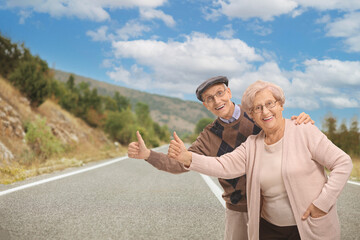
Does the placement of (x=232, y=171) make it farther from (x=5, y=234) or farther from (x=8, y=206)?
(x=8, y=206)

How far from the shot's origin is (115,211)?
5.04m

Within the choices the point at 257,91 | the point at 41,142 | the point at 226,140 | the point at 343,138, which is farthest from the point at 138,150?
the point at 343,138

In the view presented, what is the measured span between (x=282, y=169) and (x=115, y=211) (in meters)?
3.31

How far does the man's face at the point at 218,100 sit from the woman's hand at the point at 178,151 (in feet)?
1.84

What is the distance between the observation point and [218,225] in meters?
4.43

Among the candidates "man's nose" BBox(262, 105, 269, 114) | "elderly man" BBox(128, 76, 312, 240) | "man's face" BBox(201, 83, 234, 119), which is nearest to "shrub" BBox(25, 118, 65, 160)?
"elderly man" BBox(128, 76, 312, 240)

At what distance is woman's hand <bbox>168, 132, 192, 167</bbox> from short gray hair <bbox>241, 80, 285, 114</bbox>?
0.54 m

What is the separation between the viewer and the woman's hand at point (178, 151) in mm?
2482

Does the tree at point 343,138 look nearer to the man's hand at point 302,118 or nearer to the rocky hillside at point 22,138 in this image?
the rocky hillside at point 22,138

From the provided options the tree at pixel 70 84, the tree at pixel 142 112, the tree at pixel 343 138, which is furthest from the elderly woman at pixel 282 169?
the tree at pixel 142 112

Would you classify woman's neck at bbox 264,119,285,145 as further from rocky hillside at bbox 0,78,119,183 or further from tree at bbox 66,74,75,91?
tree at bbox 66,74,75,91

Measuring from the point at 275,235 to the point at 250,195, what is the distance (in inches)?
13.9

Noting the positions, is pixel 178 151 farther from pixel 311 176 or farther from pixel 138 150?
pixel 311 176

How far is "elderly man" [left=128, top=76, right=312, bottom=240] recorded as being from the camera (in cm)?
294
